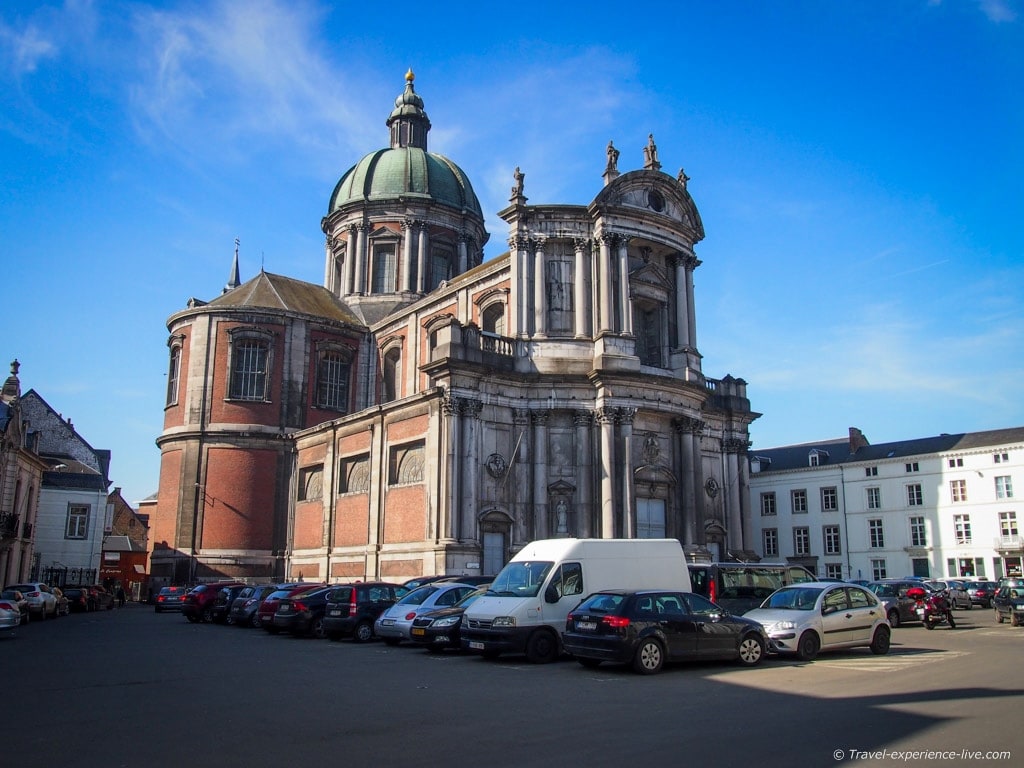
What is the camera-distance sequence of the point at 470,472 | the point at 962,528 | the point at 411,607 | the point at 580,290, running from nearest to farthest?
the point at 411,607, the point at 470,472, the point at 580,290, the point at 962,528

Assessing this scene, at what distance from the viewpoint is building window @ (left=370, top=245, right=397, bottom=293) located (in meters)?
47.5

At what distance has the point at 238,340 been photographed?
4162cm

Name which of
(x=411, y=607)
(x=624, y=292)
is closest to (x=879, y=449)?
(x=624, y=292)

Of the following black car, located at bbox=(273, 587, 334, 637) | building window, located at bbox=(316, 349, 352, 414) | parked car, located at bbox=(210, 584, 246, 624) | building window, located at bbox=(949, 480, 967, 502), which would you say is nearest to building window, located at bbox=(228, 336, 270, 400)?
building window, located at bbox=(316, 349, 352, 414)

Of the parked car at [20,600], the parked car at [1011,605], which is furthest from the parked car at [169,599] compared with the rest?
the parked car at [1011,605]

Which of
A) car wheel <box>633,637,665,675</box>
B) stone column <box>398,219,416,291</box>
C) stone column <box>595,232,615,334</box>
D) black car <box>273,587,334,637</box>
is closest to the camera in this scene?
car wheel <box>633,637,665,675</box>

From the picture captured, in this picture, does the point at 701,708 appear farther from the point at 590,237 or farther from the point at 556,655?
the point at 590,237

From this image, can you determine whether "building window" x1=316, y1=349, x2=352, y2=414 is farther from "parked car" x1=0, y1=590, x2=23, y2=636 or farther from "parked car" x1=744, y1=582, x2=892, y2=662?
"parked car" x1=744, y1=582, x2=892, y2=662

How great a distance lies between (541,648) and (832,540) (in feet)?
137

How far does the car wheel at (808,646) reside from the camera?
1478cm

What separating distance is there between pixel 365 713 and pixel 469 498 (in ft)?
64.1

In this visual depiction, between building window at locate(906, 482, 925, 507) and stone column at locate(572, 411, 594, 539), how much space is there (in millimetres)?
26845

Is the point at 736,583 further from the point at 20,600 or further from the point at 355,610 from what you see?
the point at 20,600

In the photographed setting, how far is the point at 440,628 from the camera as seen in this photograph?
54.7 feet
